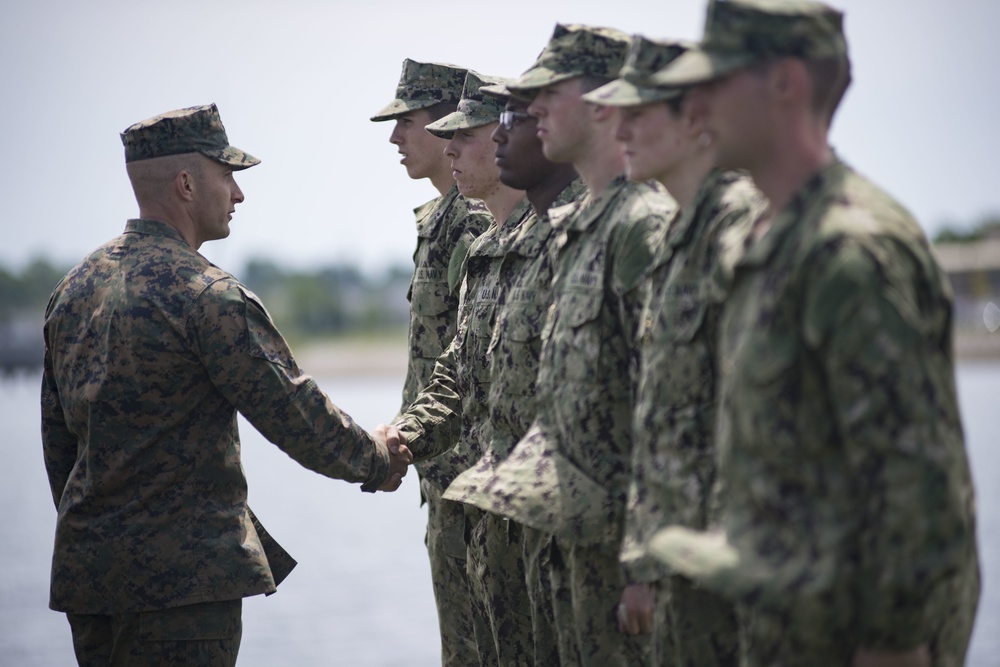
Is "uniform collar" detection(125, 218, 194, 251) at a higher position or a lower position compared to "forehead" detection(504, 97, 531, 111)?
lower

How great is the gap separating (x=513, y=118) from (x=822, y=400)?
2.40 meters

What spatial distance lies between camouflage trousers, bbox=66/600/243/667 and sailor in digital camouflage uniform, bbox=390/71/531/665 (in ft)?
3.11

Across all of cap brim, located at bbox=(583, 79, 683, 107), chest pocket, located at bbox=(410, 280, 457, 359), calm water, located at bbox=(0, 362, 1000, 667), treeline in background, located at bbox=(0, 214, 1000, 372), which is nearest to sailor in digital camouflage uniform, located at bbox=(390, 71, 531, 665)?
chest pocket, located at bbox=(410, 280, 457, 359)

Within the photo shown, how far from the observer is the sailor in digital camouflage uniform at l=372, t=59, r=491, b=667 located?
5.81 m

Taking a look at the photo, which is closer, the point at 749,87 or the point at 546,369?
the point at 749,87

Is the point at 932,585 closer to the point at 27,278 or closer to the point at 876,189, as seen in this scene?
the point at 876,189

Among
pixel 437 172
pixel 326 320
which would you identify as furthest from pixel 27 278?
pixel 437 172

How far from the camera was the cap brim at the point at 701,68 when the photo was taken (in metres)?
2.73

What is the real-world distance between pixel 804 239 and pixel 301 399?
2.52 meters

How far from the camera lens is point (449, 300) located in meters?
6.13

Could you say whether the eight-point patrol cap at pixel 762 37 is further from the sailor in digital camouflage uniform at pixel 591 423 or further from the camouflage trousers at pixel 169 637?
the camouflage trousers at pixel 169 637

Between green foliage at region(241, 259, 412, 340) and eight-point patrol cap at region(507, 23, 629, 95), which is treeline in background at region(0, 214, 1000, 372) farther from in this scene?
eight-point patrol cap at region(507, 23, 629, 95)

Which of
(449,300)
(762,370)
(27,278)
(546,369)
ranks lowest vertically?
(27,278)

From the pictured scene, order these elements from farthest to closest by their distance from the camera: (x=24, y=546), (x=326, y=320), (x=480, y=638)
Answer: (x=326, y=320) < (x=24, y=546) < (x=480, y=638)
